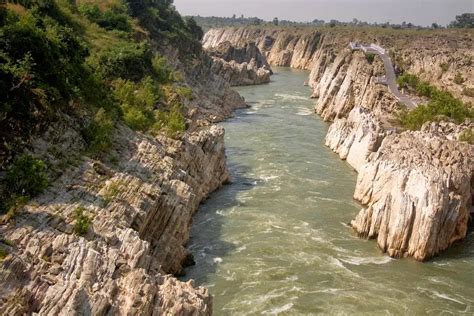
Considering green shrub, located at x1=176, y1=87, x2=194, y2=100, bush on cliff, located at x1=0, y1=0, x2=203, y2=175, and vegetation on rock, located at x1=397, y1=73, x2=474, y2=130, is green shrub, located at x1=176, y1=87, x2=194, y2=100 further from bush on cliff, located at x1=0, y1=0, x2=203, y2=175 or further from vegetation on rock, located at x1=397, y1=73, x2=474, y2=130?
vegetation on rock, located at x1=397, y1=73, x2=474, y2=130

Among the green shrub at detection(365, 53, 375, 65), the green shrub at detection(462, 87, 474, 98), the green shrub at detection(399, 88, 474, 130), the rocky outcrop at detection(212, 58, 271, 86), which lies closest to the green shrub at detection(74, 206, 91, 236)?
the green shrub at detection(399, 88, 474, 130)

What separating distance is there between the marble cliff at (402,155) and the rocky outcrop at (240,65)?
17.6m

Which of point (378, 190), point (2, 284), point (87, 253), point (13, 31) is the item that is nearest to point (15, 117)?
point (13, 31)

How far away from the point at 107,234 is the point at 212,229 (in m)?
11.0

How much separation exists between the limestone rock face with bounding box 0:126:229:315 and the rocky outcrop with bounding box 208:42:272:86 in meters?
60.0

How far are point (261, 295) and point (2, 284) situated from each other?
1190 cm

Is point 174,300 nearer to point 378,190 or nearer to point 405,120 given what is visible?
point 378,190

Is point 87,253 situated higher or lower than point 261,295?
higher

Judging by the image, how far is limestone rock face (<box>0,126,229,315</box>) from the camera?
1595cm

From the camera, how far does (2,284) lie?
1539 cm

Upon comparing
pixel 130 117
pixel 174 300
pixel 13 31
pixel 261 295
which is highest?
pixel 13 31

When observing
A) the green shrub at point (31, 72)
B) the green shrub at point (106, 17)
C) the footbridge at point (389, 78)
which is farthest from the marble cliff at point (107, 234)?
the footbridge at point (389, 78)

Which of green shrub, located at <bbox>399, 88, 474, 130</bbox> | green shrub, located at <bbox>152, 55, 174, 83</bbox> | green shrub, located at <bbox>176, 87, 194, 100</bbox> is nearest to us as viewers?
green shrub, located at <bbox>399, 88, 474, 130</bbox>

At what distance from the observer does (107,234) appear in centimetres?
2094
